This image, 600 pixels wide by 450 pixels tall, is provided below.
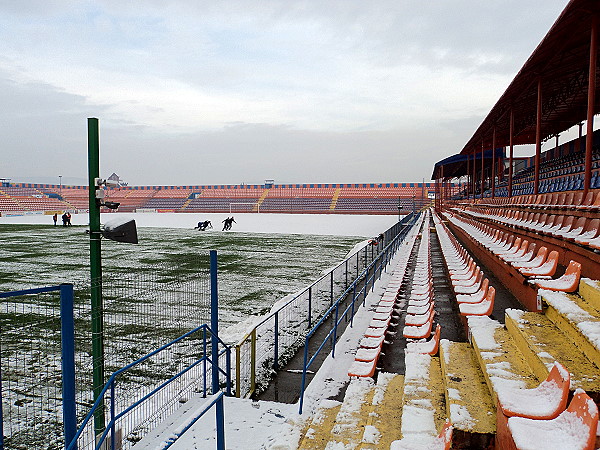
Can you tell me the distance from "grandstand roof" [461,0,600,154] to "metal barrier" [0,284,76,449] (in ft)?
27.5

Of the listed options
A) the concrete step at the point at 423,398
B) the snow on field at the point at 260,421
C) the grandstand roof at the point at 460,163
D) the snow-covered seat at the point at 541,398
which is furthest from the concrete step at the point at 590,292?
the grandstand roof at the point at 460,163

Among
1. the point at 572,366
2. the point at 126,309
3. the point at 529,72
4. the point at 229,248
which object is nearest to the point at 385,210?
the point at 229,248

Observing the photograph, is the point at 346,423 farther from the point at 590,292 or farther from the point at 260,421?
the point at 590,292

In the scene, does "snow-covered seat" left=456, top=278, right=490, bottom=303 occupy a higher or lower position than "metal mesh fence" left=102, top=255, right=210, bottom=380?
higher

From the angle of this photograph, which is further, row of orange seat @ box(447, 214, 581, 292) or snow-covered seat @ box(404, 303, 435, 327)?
snow-covered seat @ box(404, 303, 435, 327)

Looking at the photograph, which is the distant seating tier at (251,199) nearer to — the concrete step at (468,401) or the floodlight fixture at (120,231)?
the floodlight fixture at (120,231)

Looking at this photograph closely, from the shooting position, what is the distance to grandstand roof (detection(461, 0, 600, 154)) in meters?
7.76

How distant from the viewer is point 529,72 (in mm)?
10688

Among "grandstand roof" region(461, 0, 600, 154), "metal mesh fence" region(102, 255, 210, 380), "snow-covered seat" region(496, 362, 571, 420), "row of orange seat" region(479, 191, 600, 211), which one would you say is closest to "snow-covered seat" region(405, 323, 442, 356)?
"snow-covered seat" region(496, 362, 571, 420)

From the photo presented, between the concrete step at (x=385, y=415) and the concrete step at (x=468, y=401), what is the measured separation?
49 centimetres

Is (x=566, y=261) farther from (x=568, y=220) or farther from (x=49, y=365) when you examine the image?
(x=49, y=365)

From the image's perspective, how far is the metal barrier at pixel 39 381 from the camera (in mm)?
2832

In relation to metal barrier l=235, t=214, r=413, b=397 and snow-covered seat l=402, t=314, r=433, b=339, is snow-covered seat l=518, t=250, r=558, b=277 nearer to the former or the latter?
snow-covered seat l=402, t=314, r=433, b=339

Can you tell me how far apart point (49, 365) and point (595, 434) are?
6.33 metres
